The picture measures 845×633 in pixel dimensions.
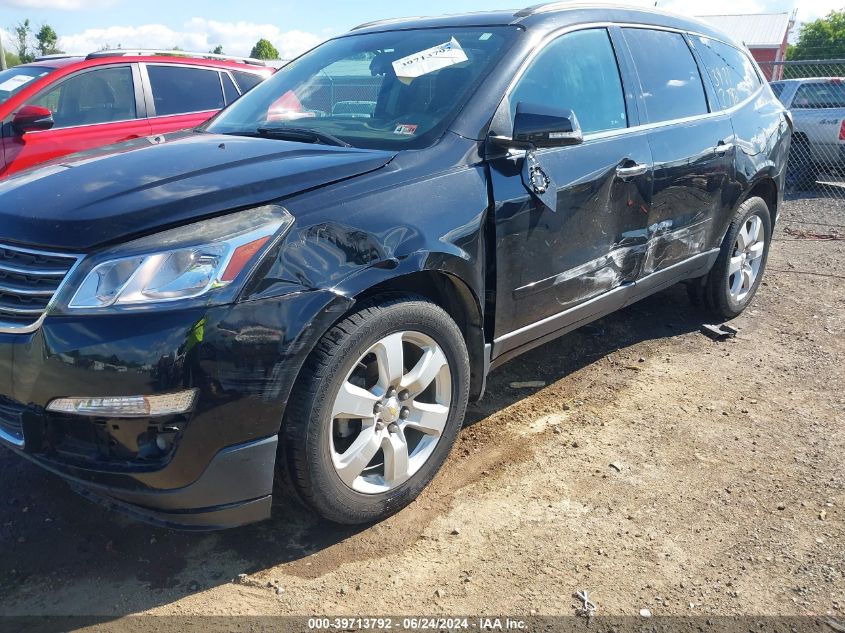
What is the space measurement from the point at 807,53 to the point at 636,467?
1641 inches

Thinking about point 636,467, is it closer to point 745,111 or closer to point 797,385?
point 797,385

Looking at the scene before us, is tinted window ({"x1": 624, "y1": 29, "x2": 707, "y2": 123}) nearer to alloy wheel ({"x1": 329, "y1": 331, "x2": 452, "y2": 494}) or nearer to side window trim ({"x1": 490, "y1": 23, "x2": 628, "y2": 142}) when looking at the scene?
side window trim ({"x1": 490, "y1": 23, "x2": 628, "y2": 142})

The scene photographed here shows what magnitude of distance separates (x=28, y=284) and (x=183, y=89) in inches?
202

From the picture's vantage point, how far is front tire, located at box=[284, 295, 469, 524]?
2.29 metres

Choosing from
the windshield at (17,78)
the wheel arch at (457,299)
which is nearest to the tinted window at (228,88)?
the windshield at (17,78)

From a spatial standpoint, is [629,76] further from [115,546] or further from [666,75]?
[115,546]

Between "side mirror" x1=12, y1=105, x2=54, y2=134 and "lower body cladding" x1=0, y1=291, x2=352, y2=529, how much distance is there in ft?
13.4

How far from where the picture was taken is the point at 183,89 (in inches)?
266

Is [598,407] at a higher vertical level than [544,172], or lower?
lower

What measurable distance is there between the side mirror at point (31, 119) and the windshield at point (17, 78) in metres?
0.32

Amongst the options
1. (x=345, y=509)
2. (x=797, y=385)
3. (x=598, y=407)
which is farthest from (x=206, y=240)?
(x=797, y=385)

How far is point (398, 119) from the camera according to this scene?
2988mm

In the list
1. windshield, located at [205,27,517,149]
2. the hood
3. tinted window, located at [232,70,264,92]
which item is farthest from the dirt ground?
tinted window, located at [232,70,264,92]

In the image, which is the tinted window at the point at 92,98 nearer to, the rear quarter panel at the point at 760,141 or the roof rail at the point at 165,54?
the roof rail at the point at 165,54
